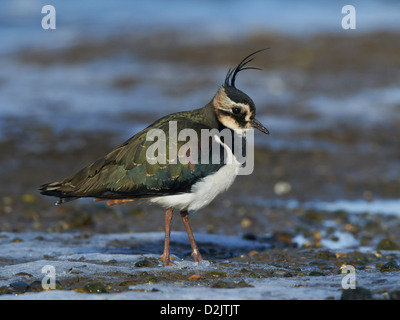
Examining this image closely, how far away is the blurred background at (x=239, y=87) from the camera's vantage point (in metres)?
8.79

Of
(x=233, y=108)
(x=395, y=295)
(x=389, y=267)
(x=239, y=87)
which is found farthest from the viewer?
(x=239, y=87)

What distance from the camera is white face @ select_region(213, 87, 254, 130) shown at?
240 inches

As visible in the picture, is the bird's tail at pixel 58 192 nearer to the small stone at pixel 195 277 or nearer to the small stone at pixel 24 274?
the small stone at pixel 24 274

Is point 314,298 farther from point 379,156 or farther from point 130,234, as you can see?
point 379,156

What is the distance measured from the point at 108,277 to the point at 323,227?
3.81 meters

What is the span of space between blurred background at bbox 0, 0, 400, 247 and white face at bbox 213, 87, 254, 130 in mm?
2280

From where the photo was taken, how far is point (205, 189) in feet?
18.7

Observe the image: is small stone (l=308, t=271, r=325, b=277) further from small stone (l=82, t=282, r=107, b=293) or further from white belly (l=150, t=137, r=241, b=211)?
small stone (l=82, t=282, r=107, b=293)

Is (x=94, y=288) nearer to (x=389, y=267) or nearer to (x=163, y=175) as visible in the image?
(x=163, y=175)

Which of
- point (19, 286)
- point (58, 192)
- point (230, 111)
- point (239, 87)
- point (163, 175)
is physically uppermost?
point (239, 87)

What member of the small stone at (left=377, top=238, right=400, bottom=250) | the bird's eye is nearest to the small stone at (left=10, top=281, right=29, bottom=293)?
the bird's eye

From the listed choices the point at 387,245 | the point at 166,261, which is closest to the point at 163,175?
the point at 166,261

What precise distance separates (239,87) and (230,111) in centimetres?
910

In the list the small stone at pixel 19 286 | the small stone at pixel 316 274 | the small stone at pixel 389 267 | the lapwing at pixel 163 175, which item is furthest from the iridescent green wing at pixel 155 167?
the small stone at pixel 389 267
